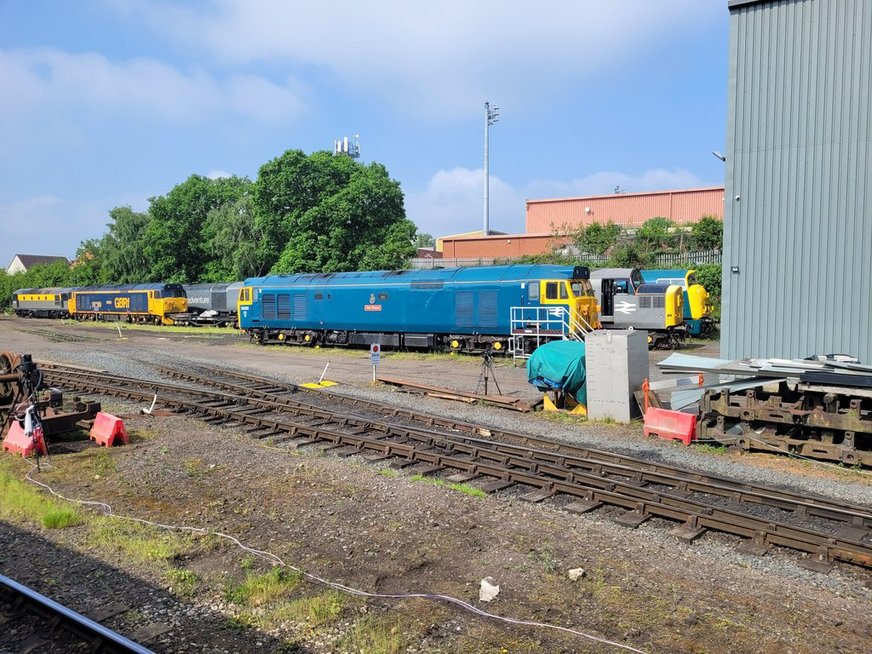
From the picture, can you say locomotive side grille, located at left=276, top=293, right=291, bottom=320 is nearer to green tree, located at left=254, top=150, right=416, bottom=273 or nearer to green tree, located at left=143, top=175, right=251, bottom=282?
green tree, located at left=254, top=150, right=416, bottom=273

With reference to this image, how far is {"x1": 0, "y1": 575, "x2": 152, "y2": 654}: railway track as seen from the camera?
4801mm

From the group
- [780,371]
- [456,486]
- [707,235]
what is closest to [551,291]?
[780,371]

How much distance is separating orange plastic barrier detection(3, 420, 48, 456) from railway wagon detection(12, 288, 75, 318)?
2151 inches

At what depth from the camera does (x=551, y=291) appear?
23.6 m

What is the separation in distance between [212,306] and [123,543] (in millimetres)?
42625

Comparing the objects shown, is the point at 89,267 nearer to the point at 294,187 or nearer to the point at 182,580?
the point at 294,187

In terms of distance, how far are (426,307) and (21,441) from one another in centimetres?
1715

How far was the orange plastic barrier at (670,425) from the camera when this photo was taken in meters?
11.6

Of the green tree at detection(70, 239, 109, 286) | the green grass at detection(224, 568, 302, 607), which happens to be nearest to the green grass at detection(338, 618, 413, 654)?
the green grass at detection(224, 568, 302, 607)

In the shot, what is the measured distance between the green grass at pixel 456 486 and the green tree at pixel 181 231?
59468mm

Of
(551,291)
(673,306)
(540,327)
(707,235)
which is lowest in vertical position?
(540,327)

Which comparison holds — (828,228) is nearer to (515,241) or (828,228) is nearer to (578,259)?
(578,259)

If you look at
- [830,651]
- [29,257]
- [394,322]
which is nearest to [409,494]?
[830,651]

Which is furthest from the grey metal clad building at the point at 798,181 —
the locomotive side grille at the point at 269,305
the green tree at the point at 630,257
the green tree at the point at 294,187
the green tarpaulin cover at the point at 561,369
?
the green tree at the point at 294,187
